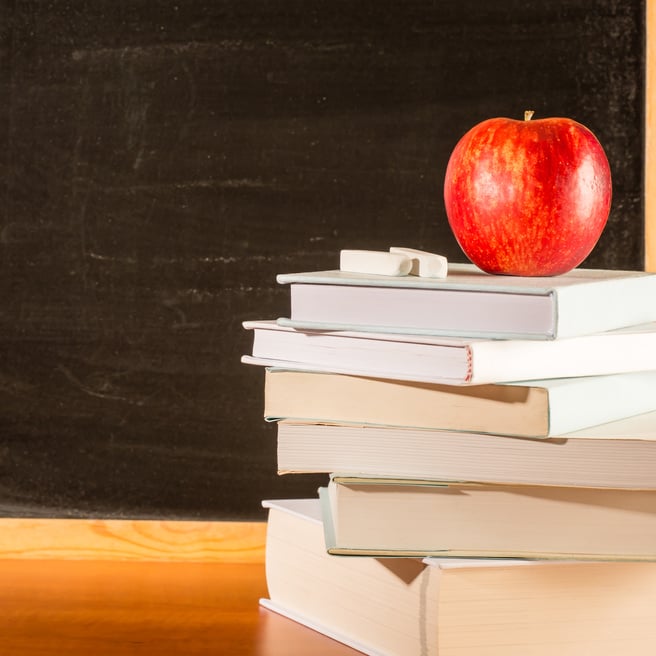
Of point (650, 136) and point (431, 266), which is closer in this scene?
point (431, 266)

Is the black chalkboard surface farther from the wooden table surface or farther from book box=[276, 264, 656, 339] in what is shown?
book box=[276, 264, 656, 339]

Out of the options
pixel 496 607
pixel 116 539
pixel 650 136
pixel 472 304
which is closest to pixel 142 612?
pixel 116 539

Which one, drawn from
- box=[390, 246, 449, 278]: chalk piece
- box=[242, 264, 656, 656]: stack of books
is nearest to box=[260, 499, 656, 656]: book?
box=[242, 264, 656, 656]: stack of books

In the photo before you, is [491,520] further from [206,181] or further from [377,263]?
[206,181]

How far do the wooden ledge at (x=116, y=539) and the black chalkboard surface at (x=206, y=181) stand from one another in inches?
0.7

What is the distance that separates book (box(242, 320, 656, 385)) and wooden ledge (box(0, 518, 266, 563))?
1.25 ft

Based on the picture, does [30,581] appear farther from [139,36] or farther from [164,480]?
[139,36]

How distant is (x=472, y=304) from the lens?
37.4 inches

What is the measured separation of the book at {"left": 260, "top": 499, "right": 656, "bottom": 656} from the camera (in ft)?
3.15

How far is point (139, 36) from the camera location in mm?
1347

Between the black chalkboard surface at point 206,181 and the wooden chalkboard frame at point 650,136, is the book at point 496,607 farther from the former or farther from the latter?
the wooden chalkboard frame at point 650,136

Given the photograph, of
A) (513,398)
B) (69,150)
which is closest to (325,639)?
(513,398)

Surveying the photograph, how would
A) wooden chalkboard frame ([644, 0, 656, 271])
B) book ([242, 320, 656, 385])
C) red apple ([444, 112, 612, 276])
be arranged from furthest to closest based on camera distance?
wooden chalkboard frame ([644, 0, 656, 271]), red apple ([444, 112, 612, 276]), book ([242, 320, 656, 385])

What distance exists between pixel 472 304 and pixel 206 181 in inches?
20.6
